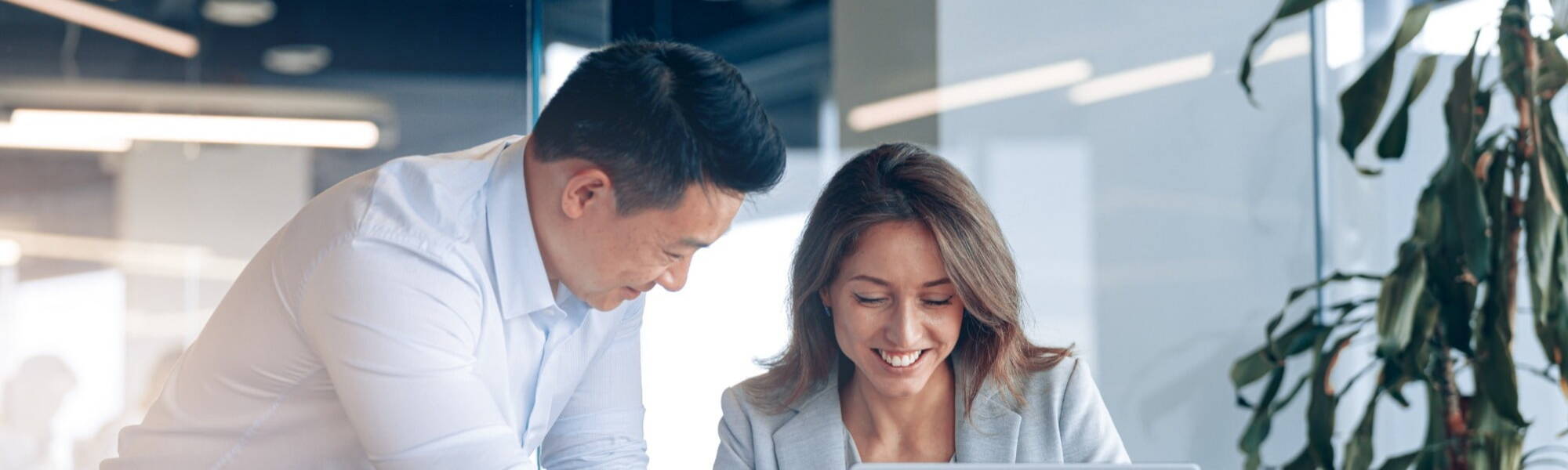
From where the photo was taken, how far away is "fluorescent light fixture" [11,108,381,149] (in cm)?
294

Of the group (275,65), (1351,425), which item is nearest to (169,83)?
(275,65)

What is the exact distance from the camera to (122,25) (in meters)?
3.00

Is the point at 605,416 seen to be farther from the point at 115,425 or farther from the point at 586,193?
the point at 115,425

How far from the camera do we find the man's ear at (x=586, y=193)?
145 cm

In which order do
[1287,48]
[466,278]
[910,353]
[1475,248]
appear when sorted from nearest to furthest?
[466,278] < [910,353] < [1475,248] < [1287,48]

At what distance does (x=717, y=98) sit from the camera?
1.45m

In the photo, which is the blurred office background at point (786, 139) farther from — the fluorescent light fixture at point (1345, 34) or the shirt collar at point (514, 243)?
the shirt collar at point (514, 243)

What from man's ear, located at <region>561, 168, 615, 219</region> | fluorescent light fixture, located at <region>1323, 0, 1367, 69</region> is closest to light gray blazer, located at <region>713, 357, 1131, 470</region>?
man's ear, located at <region>561, 168, 615, 219</region>

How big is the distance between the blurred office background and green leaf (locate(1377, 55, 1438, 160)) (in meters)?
0.88

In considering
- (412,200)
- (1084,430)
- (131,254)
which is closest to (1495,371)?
(1084,430)

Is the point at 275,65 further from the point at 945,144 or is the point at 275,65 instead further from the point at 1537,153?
the point at 1537,153

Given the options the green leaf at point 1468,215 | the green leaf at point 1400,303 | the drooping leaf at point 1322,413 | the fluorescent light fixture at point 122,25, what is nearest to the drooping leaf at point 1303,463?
the drooping leaf at point 1322,413

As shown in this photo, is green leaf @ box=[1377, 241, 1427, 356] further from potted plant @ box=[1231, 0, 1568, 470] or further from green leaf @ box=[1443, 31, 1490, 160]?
green leaf @ box=[1443, 31, 1490, 160]

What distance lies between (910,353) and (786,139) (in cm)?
158
